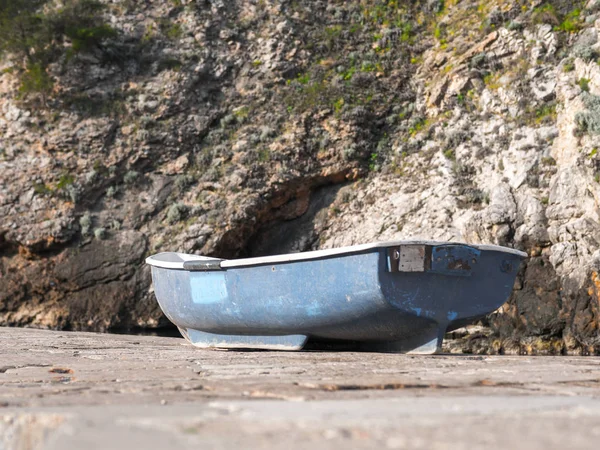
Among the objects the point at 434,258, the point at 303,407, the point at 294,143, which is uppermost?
the point at 294,143

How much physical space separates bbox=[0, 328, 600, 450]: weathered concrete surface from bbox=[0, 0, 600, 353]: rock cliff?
7.92 meters

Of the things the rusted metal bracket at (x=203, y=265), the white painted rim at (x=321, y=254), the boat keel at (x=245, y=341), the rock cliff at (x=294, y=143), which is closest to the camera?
the white painted rim at (x=321, y=254)

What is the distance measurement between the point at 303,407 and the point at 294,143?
12.3m

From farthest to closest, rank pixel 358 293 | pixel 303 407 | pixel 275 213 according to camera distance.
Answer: pixel 275 213, pixel 358 293, pixel 303 407

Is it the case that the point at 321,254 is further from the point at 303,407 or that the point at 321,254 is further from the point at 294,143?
the point at 294,143

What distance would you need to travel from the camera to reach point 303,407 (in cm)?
214

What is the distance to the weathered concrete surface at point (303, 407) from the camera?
1.61m

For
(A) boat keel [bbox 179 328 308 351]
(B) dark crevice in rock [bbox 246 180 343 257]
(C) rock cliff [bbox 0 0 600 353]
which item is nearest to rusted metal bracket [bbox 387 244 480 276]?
(A) boat keel [bbox 179 328 308 351]

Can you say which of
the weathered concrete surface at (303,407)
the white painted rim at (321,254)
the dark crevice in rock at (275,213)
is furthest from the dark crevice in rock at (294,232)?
the weathered concrete surface at (303,407)

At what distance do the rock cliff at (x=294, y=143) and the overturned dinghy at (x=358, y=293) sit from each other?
5298 mm

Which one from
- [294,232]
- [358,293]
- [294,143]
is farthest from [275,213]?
[358,293]

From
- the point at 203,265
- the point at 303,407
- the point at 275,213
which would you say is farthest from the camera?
the point at 275,213

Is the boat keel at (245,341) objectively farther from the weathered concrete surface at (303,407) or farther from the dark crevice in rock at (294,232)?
the dark crevice in rock at (294,232)

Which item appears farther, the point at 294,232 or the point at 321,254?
the point at 294,232
